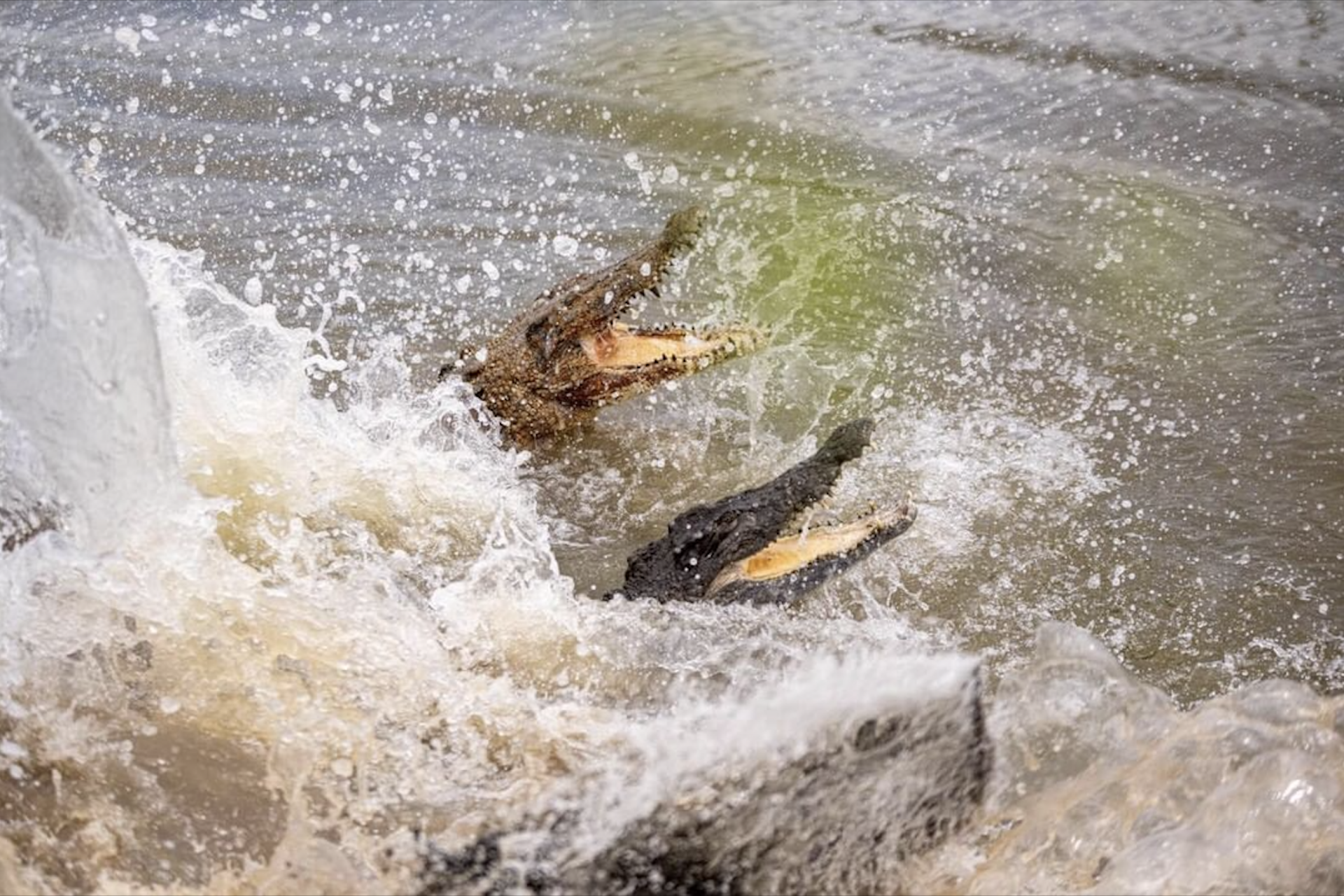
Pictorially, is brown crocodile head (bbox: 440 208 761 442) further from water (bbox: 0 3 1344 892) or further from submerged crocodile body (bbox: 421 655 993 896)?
submerged crocodile body (bbox: 421 655 993 896)

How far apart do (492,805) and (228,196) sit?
4121 millimetres

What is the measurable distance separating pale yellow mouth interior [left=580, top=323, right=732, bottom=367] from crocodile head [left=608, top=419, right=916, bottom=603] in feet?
2.99

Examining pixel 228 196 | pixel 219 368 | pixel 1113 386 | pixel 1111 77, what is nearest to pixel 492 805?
pixel 219 368

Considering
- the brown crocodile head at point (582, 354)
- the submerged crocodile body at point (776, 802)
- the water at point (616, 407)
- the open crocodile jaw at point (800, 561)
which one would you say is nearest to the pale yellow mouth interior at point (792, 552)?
the open crocodile jaw at point (800, 561)

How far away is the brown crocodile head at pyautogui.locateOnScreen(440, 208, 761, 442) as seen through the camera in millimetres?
4688

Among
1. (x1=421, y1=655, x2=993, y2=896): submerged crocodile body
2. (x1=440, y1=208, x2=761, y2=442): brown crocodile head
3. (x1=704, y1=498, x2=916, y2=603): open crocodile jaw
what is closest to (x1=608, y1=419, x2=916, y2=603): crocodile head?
(x1=704, y1=498, x2=916, y2=603): open crocodile jaw

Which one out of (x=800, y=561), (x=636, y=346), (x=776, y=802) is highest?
(x=636, y=346)

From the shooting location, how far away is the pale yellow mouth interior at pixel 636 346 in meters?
4.77

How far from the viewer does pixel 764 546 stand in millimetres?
3920

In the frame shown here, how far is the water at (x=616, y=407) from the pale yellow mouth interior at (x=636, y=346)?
0.36m

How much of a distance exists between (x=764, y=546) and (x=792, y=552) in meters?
0.10

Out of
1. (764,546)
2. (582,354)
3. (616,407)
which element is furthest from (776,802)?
(616,407)

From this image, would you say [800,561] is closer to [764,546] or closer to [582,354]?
[764,546]

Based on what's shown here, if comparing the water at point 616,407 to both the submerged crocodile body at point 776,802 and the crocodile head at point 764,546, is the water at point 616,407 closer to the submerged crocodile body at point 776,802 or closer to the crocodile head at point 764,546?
the crocodile head at point 764,546
